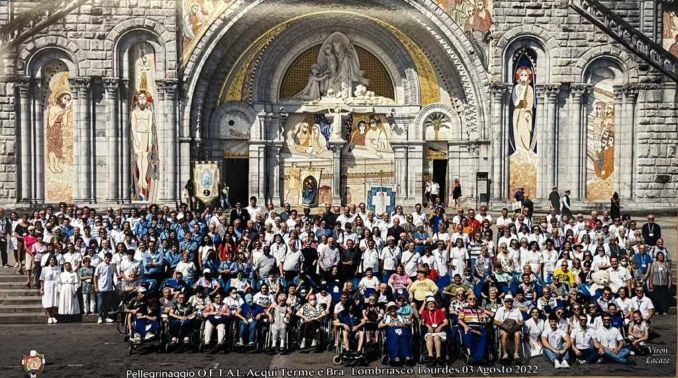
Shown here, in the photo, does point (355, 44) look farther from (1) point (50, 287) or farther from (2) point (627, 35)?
(1) point (50, 287)

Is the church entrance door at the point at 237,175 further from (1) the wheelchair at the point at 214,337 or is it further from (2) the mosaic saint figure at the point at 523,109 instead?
(1) the wheelchair at the point at 214,337

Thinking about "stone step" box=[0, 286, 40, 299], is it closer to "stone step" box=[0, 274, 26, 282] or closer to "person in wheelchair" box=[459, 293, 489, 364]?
"stone step" box=[0, 274, 26, 282]

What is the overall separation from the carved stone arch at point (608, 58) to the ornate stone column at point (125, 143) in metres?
13.2

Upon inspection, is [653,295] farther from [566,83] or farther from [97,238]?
[97,238]

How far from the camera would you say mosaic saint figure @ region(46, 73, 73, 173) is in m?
24.3

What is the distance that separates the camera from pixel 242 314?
612 inches

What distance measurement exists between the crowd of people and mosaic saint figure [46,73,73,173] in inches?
160

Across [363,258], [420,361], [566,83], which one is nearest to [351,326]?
[420,361]

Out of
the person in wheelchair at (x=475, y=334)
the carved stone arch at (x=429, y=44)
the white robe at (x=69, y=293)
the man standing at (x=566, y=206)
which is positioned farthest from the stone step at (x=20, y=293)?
the man standing at (x=566, y=206)

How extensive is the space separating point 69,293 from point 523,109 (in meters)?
14.7

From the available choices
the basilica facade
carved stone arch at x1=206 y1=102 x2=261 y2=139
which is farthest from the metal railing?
carved stone arch at x1=206 y1=102 x2=261 y2=139

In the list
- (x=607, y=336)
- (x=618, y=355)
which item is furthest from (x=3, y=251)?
(x=618, y=355)

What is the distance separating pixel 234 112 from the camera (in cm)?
2731

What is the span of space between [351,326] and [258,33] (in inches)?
545
